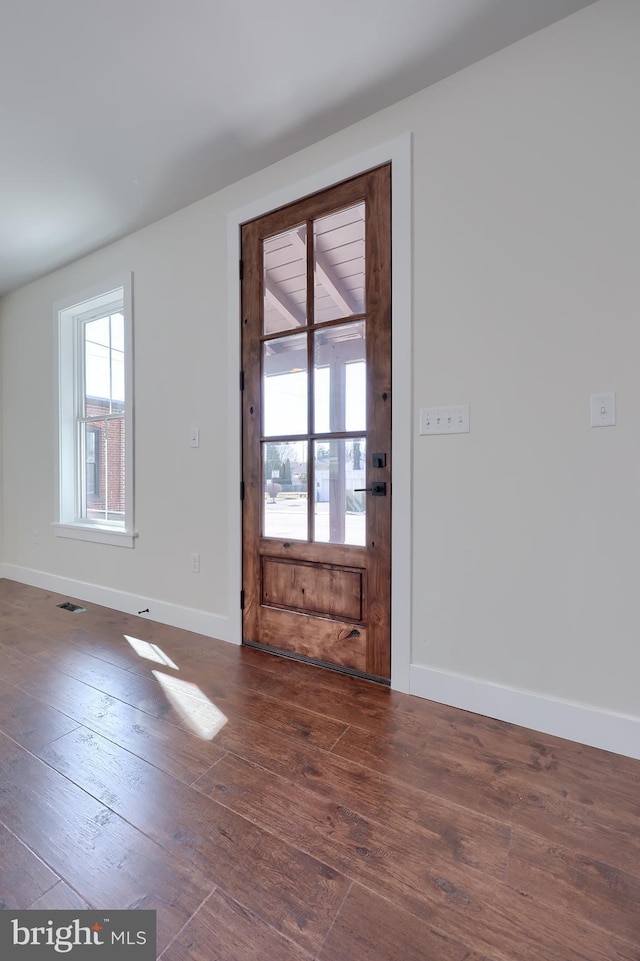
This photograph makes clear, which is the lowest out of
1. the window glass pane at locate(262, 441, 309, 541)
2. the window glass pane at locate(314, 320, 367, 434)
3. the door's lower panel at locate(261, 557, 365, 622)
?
the door's lower panel at locate(261, 557, 365, 622)

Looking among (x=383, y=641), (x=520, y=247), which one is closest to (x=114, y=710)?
(x=383, y=641)

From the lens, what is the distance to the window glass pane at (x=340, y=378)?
7.04 ft

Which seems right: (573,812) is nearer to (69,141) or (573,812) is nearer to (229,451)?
(229,451)

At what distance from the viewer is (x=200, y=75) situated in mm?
1848

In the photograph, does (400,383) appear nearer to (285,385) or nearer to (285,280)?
(285,385)

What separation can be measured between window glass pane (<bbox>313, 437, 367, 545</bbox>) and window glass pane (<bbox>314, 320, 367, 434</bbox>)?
0.34 feet

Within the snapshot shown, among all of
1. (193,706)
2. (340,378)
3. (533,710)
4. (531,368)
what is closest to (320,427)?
(340,378)

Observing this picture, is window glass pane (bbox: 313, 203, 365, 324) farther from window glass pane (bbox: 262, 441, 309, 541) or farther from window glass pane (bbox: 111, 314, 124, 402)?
window glass pane (bbox: 111, 314, 124, 402)

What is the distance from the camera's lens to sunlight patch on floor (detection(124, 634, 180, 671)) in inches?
90.4

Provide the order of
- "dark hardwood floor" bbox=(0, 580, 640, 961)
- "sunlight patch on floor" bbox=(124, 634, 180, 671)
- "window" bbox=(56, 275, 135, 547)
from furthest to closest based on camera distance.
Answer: "window" bbox=(56, 275, 135, 547) < "sunlight patch on floor" bbox=(124, 634, 180, 671) < "dark hardwood floor" bbox=(0, 580, 640, 961)

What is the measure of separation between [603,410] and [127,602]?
122 inches

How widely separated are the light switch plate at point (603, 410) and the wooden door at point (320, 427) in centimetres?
81

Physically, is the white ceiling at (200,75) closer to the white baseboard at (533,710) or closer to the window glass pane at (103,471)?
the window glass pane at (103,471)

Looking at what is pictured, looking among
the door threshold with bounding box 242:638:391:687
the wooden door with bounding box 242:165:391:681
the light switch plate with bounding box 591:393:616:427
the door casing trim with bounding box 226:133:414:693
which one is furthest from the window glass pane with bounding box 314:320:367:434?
the door threshold with bounding box 242:638:391:687
